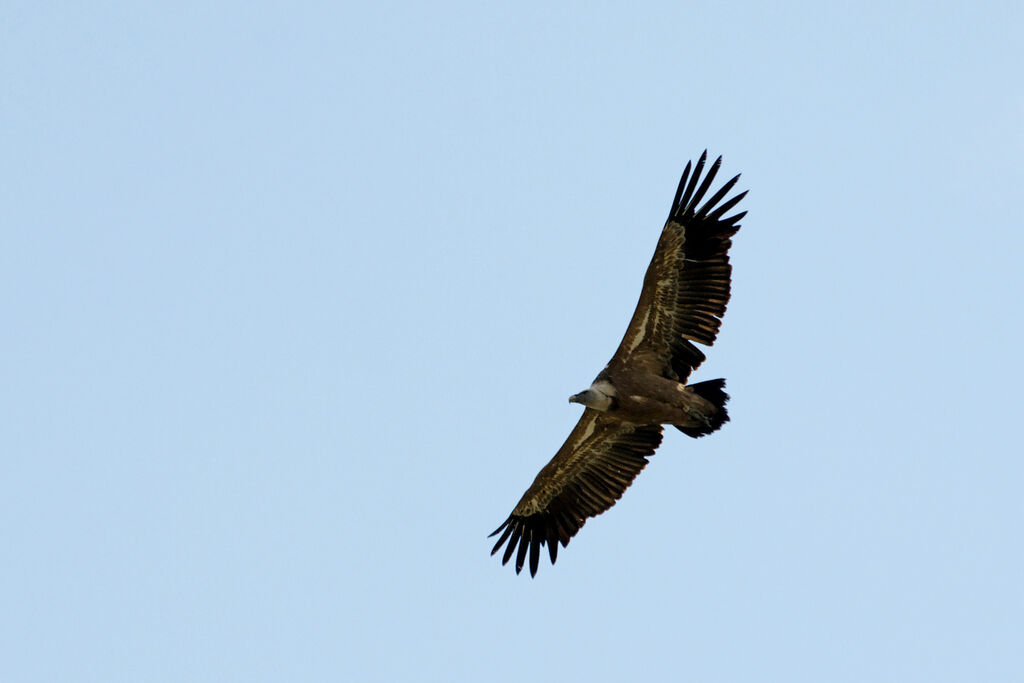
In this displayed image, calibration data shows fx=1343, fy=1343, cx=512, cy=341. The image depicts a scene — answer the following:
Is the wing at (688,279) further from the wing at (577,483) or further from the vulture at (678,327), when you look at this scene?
the wing at (577,483)

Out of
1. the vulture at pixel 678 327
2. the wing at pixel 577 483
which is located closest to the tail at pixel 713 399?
the vulture at pixel 678 327

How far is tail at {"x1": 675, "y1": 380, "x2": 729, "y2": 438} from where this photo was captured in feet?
57.4

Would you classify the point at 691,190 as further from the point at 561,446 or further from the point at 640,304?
the point at 561,446

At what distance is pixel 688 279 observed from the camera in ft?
58.3

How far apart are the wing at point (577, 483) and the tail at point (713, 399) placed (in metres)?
1.40

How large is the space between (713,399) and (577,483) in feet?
9.43

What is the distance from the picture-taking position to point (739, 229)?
17.7 meters

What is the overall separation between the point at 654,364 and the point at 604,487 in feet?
7.35

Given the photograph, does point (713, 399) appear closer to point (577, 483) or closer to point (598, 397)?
point (598, 397)

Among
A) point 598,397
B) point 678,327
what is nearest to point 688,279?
point 678,327

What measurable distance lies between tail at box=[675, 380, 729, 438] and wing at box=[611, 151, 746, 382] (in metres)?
0.43

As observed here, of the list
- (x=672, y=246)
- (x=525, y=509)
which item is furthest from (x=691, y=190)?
(x=525, y=509)

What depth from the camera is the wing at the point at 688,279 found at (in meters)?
17.7

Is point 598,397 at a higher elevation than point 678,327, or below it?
below
